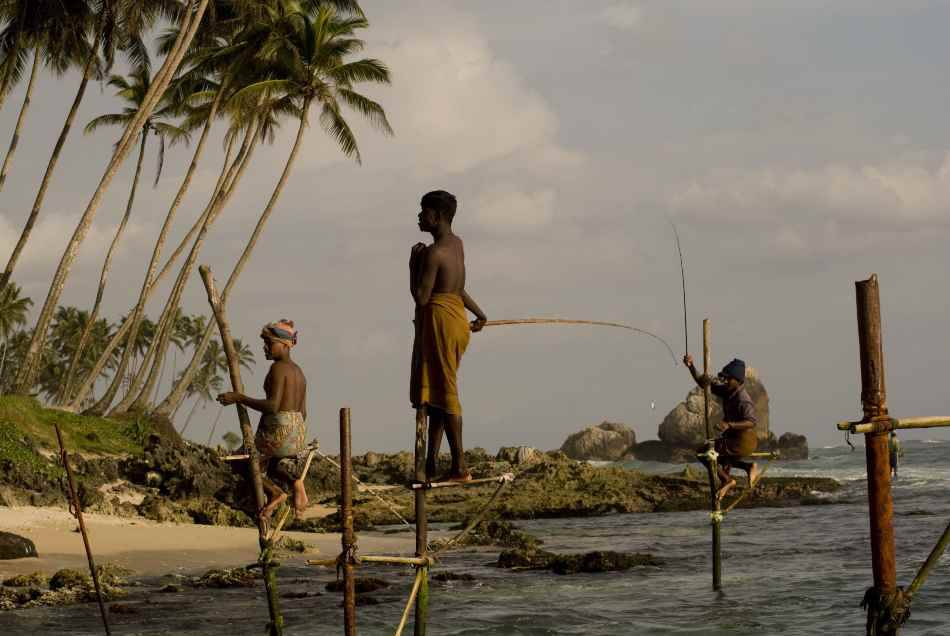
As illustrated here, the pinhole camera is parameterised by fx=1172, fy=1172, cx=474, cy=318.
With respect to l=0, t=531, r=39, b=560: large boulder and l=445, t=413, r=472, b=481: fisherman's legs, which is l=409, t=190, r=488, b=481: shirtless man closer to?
l=445, t=413, r=472, b=481: fisherman's legs

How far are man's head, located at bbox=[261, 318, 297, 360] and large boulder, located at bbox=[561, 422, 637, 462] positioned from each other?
8921 centimetres

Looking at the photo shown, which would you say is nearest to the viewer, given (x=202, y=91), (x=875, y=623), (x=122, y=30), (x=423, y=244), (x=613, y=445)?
(x=423, y=244)

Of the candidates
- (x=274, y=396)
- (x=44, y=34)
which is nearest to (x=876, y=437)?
(x=274, y=396)

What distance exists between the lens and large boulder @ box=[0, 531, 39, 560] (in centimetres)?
1903

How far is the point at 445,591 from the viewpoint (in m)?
20.1

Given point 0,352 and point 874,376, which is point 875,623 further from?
point 0,352

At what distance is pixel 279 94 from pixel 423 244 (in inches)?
1215

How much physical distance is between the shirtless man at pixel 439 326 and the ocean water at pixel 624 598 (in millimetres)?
8411

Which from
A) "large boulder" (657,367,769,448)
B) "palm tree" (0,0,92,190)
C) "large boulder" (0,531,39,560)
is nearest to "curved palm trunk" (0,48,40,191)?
"palm tree" (0,0,92,190)

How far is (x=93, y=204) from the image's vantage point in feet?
113

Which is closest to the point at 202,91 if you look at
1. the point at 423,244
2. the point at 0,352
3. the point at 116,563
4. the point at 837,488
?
the point at 116,563

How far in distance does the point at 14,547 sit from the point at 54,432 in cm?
1102

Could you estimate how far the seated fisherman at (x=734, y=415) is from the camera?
51.8ft

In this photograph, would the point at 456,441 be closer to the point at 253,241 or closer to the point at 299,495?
the point at 299,495
